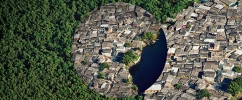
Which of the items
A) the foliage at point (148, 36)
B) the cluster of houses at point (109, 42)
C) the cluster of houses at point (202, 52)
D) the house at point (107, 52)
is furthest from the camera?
the foliage at point (148, 36)

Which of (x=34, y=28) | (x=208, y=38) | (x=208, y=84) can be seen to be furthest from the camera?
(x=34, y=28)

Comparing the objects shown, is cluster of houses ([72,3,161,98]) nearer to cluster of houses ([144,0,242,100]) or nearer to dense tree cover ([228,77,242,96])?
cluster of houses ([144,0,242,100])

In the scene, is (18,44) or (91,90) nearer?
(91,90)

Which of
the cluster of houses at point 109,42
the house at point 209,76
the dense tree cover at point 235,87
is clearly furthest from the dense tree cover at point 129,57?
the dense tree cover at point 235,87

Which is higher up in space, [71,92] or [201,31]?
[201,31]

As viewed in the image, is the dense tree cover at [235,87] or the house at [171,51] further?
the house at [171,51]

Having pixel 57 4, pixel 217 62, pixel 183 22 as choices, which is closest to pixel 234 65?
pixel 217 62

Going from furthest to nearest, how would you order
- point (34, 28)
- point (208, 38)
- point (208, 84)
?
point (34, 28) → point (208, 38) → point (208, 84)

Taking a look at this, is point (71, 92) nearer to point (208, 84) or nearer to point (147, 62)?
point (147, 62)

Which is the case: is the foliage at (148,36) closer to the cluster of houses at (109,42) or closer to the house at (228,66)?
the cluster of houses at (109,42)
